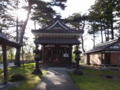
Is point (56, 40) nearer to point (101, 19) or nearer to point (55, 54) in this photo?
point (55, 54)

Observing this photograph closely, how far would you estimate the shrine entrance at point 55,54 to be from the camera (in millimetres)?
15188

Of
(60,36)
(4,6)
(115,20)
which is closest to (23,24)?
(4,6)

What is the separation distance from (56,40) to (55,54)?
2416mm

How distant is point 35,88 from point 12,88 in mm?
1175

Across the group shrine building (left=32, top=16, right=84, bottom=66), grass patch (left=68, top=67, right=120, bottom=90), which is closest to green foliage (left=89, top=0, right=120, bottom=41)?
shrine building (left=32, top=16, right=84, bottom=66)

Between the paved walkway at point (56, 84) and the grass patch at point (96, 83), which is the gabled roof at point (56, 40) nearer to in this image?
the grass patch at point (96, 83)

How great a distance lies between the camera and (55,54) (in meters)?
15.5

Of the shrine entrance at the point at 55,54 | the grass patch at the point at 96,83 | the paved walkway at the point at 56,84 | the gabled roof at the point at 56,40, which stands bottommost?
the grass patch at the point at 96,83

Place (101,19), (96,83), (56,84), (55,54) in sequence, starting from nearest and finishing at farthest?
(56,84)
(96,83)
(55,54)
(101,19)

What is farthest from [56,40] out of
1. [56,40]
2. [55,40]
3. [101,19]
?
[101,19]

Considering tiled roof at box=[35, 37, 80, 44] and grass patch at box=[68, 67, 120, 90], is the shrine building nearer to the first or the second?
tiled roof at box=[35, 37, 80, 44]

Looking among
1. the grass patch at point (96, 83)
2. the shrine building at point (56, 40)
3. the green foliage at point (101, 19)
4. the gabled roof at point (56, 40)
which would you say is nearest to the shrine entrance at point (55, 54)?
the shrine building at point (56, 40)

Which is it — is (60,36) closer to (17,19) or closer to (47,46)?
(47,46)

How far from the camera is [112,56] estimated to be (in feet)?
57.7
